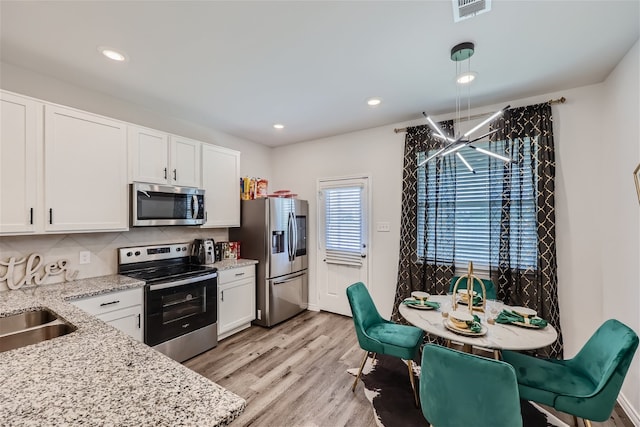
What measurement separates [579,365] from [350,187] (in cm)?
285

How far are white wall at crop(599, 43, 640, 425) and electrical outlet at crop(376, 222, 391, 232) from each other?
2.03 metres

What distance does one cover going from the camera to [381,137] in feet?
12.3

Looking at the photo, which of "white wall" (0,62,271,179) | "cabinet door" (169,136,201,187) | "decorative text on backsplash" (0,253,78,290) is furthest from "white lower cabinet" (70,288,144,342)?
"white wall" (0,62,271,179)

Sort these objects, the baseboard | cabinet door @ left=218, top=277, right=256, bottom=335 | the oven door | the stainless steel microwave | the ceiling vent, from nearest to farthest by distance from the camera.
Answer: the ceiling vent → the baseboard → the oven door → the stainless steel microwave → cabinet door @ left=218, top=277, right=256, bottom=335

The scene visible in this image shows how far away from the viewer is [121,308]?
90.5 inches

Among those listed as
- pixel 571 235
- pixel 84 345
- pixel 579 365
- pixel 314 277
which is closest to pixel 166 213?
pixel 84 345

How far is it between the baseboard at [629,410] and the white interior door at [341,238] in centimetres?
244

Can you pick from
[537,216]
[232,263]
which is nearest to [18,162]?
[232,263]

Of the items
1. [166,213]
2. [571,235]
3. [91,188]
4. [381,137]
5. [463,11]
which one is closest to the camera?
[463,11]

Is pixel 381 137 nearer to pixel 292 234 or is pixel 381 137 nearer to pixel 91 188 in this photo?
pixel 292 234

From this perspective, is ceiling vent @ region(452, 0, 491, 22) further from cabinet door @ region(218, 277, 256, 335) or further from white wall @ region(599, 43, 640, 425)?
cabinet door @ region(218, 277, 256, 335)

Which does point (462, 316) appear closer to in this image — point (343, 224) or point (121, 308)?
point (343, 224)

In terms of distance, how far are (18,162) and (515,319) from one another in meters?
3.73

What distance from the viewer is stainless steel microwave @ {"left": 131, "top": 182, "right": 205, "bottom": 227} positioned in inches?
103
